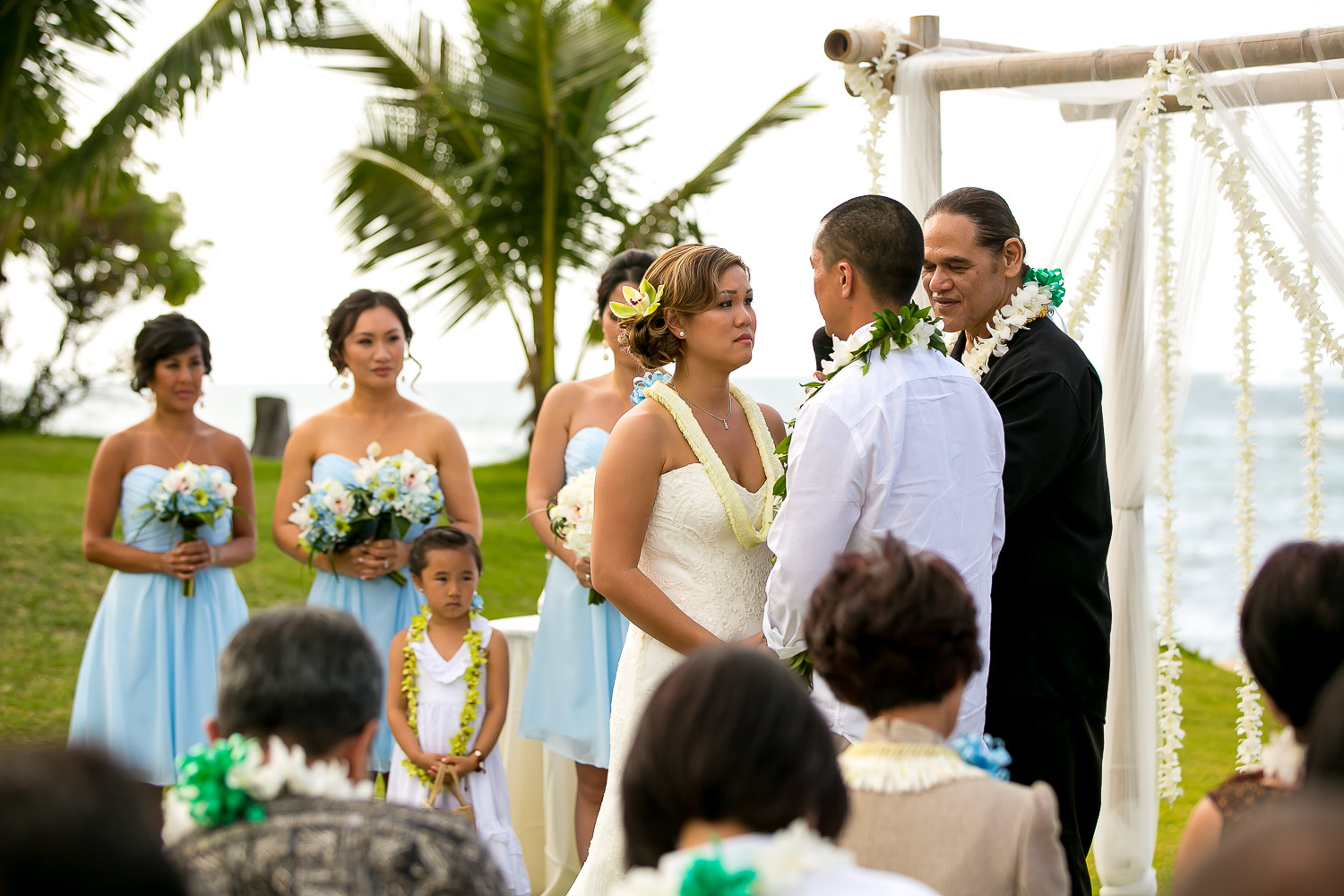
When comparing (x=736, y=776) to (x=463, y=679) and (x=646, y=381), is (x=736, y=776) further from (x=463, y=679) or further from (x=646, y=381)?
(x=463, y=679)

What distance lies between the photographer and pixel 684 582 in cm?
349

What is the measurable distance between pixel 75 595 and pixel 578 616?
26.1 feet

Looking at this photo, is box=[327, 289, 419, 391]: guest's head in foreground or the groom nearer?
the groom

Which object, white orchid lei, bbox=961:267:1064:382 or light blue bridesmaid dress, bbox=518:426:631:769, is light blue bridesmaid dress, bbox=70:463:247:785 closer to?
light blue bridesmaid dress, bbox=518:426:631:769

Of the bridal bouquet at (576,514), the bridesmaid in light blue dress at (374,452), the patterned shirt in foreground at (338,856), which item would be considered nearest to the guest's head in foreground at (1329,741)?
the patterned shirt in foreground at (338,856)

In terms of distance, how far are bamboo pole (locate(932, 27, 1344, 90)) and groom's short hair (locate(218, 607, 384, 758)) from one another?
11.8 ft

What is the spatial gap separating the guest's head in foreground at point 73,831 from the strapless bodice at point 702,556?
2098 millimetres

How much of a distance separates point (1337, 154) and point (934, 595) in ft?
10.6

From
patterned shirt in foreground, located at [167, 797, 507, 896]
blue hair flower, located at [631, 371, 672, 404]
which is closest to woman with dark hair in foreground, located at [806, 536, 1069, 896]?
patterned shirt in foreground, located at [167, 797, 507, 896]

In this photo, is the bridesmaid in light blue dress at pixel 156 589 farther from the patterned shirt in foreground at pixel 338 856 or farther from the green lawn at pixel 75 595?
the patterned shirt in foreground at pixel 338 856

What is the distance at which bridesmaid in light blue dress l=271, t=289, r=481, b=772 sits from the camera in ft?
Result: 16.3

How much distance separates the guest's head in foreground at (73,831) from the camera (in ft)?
4.32

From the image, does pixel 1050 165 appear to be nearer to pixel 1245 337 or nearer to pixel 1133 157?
pixel 1133 157

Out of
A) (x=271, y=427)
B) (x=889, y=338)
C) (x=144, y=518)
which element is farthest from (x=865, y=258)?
(x=271, y=427)
